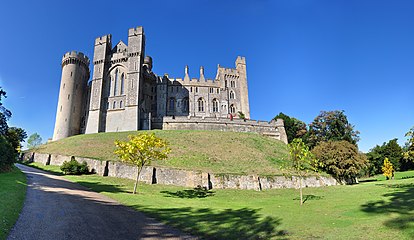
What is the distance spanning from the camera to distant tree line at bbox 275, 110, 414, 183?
3269 cm

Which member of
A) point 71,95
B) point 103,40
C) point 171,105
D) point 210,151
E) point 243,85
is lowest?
point 210,151

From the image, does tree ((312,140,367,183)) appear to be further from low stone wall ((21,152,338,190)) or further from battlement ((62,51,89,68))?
battlement ((62,51,89,68))

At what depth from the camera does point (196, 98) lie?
70.5 m

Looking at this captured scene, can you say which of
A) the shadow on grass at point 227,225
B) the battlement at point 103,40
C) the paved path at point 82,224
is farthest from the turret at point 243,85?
the paved path at point 82,224

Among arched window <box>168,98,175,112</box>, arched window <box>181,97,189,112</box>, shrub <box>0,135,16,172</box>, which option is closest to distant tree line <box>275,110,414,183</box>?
arched window <box>181,97,189,112</box>

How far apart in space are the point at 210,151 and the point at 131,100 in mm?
26884

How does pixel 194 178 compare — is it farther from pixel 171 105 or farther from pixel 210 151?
pixel 171 105

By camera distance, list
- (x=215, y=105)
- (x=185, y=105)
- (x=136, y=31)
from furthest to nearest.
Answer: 1. (x=215, y=105)
2. (x=185, y=105)
3. (x=136, y=31)

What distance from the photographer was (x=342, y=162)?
105 feet

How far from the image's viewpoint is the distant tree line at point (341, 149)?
107 ft

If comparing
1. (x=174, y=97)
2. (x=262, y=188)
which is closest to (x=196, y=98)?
(x=174, y=97)

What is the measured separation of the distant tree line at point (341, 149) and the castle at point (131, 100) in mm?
9990

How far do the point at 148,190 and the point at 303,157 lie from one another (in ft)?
46.6

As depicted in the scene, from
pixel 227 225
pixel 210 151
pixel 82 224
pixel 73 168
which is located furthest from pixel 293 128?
pixel 82 224
